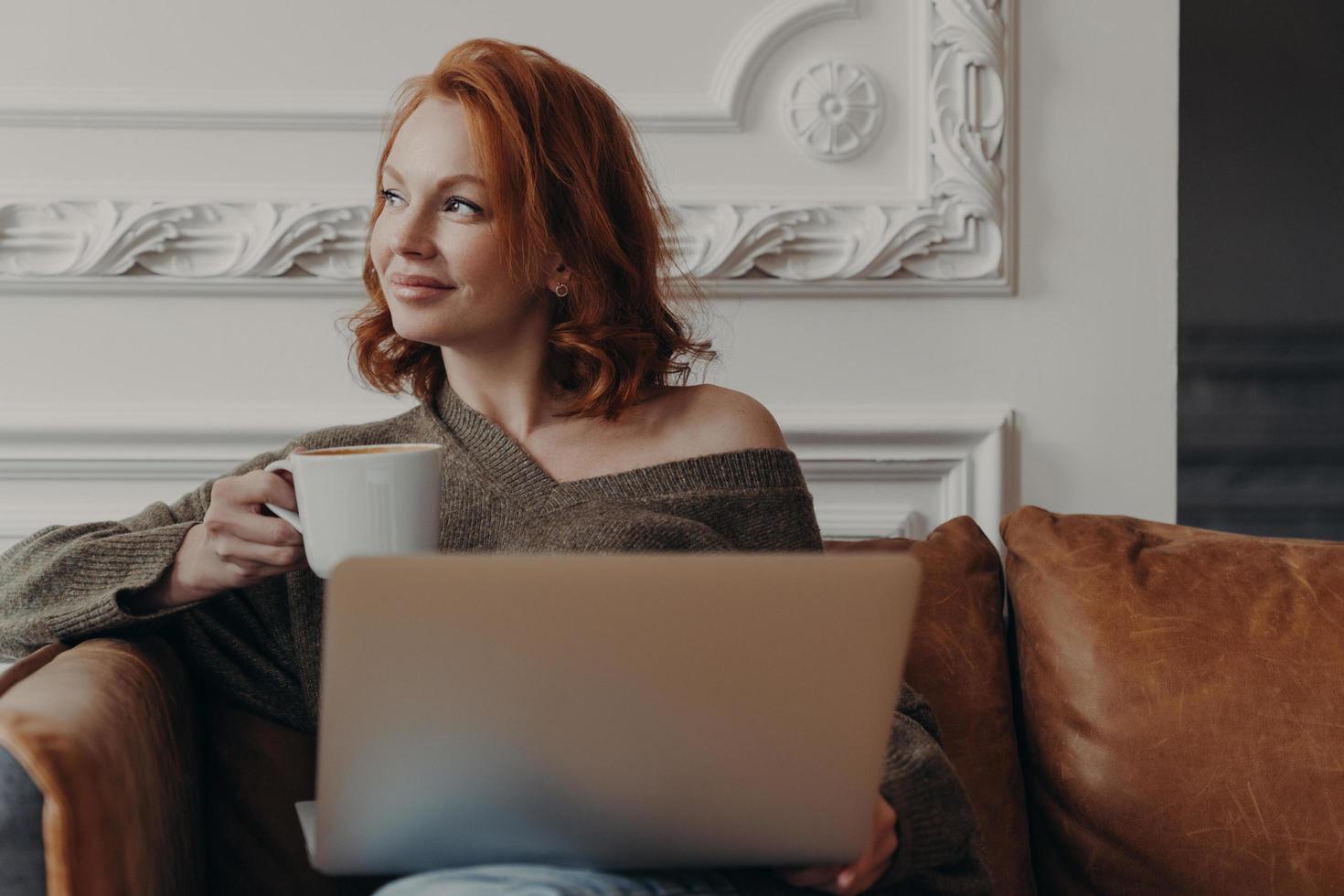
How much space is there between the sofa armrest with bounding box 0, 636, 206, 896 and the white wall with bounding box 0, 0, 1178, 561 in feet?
1.81

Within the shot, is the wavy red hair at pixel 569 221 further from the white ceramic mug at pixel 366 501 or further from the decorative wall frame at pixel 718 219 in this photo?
the white ceramic mug at pixel 366 501

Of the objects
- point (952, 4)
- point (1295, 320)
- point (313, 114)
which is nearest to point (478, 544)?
point (313, 114)

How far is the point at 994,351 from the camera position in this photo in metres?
1.64

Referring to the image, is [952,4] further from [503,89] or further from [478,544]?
[478,544]

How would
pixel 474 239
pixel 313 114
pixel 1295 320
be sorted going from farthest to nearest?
1. pixel 1295 320
2. pixel 313 114
3. pixel 474 239

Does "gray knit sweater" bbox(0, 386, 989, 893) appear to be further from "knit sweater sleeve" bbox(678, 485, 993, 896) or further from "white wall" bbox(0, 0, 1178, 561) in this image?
"white wall" bbox(0, 0, 1178, 561)

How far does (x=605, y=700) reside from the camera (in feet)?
2.18

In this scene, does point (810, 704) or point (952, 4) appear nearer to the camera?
point (810, 704)

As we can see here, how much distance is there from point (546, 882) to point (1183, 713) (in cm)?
73

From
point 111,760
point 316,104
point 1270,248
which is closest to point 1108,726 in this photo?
point 111,760

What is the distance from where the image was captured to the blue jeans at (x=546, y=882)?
73 centimetres

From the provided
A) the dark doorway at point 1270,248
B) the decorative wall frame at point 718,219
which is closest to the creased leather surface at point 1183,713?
the decorative wall frame at point 718,219

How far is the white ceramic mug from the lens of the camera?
2.74ft

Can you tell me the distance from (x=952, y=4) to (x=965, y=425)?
1.76 feet
